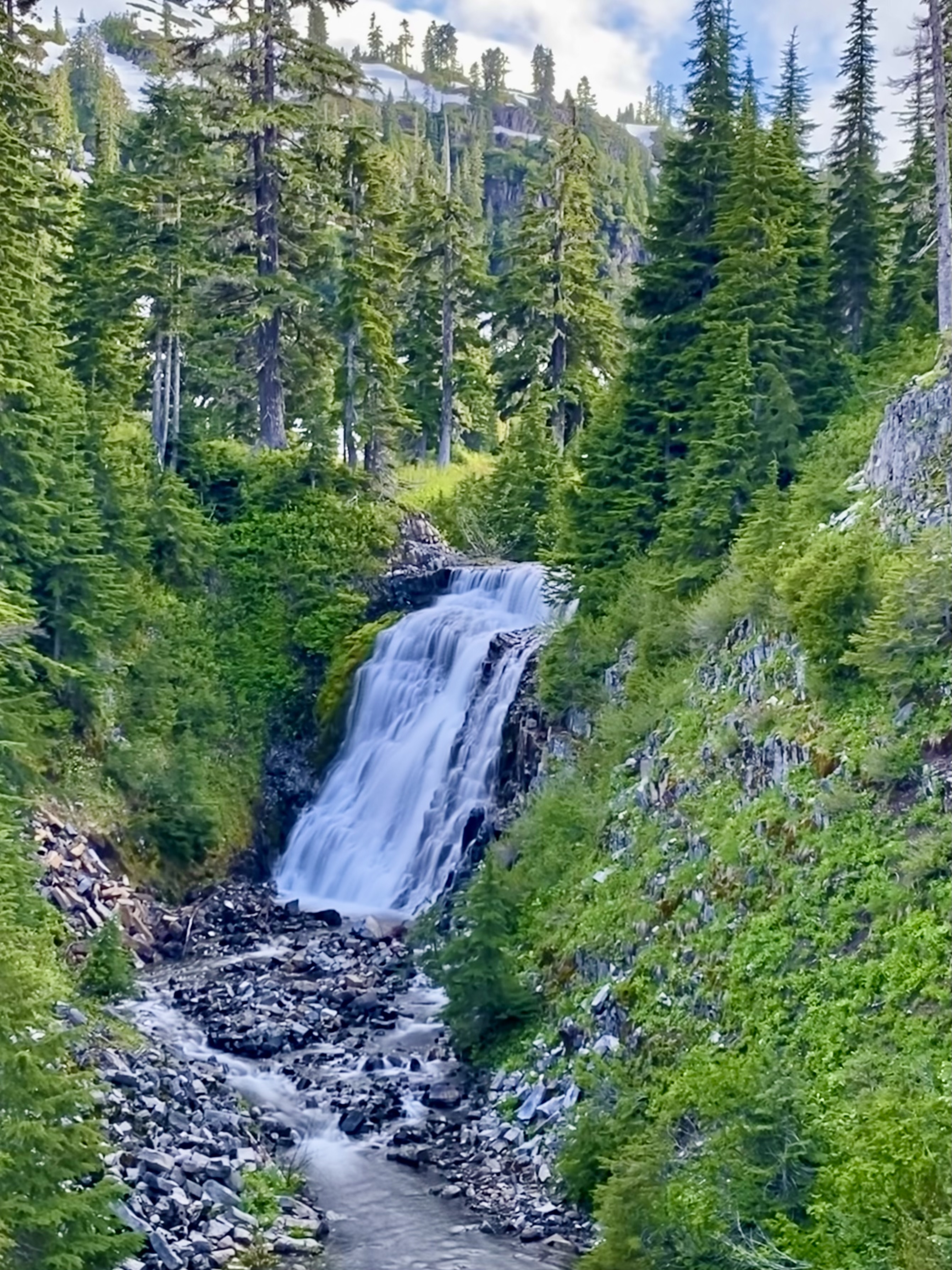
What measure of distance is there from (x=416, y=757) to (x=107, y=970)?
9811mm

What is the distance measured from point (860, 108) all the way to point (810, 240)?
15.1ft

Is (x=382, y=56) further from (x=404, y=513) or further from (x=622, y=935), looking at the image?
(x=622, y=935)

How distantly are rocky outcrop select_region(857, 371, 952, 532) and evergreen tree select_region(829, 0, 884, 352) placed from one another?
8453mm

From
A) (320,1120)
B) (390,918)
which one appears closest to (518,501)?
(390,918)

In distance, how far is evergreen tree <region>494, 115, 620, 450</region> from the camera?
1674 inches

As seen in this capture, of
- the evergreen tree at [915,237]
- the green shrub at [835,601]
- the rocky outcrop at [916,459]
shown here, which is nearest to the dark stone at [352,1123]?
the green shrub at [835,601]

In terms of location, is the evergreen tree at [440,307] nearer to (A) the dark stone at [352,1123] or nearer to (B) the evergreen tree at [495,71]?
(A) the dark stone at [352,1123]

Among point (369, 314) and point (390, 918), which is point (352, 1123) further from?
point (369, 314)

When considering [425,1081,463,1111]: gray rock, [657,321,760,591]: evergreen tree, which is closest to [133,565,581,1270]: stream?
[425,1081,463,1111]: gray rock

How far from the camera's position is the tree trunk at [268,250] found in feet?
121

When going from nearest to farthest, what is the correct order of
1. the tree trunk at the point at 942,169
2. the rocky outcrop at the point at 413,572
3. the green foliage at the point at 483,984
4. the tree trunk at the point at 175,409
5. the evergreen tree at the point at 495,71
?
the tree trunk at the point at 942,169 → the green foliage at the point at 483,984 → the rocky outcrop at the point at 413,572 → the tree trunk at the point at 175,409 → the evergreen tree at the point at 495,71

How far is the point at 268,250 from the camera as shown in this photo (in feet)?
123

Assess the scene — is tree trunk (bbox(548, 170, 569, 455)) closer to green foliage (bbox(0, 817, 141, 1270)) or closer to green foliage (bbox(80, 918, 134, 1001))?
green foliage (bbox(80, 918, 134, 1001))

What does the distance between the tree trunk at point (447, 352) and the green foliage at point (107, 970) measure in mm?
27669
